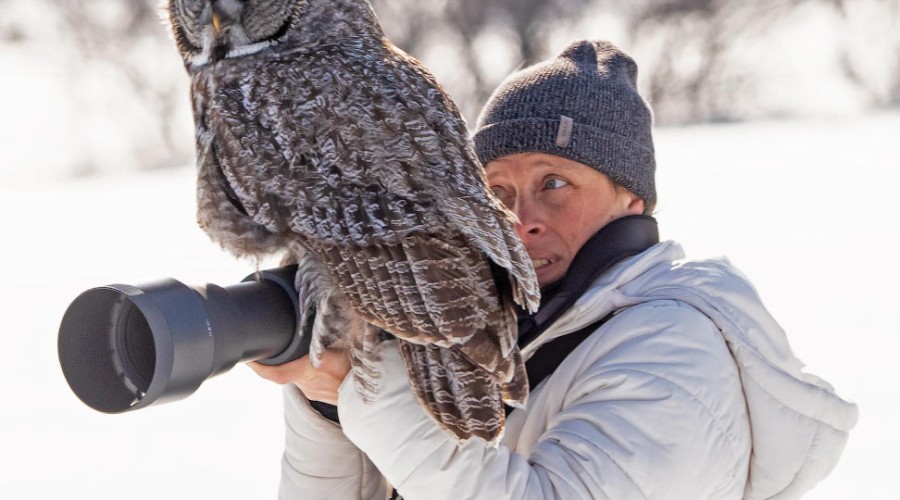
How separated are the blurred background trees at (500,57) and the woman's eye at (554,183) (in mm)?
4256

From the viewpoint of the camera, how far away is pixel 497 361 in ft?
3.94

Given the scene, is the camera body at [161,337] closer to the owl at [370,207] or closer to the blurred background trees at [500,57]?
the owl at [370,207]

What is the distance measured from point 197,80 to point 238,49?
0.09 m

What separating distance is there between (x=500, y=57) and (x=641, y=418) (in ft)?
17.8

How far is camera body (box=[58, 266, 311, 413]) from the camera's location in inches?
41.4

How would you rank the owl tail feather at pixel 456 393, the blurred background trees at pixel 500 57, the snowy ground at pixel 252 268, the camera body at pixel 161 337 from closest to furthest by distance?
the camera body at pixel 161 337 → the owl tail feather at pixel 456 393 → the snowy ground at pixel 252 268 → the blurred background trees at pixel 500 57

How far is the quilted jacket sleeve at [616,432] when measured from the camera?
122 cm

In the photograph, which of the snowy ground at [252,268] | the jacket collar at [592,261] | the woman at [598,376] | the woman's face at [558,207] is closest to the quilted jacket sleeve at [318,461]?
the woman at [598,376]

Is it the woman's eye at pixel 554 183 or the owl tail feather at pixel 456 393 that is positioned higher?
the woman's eye at pixel 554 183

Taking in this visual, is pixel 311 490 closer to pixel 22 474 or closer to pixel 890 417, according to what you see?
pixel 22 474

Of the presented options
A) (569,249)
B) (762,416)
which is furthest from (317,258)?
(762,416)

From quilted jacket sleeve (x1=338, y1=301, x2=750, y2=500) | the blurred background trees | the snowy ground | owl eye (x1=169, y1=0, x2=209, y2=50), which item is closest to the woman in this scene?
quilted jacket sleeve (x1=338, y1=301, x2=750, y2=500)

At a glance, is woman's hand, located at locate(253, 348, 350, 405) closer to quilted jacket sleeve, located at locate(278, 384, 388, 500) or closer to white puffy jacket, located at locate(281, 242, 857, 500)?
white puffy jacket, located at locate(281, 242, 857, 500)

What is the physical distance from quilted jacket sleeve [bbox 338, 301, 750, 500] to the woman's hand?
4cm
